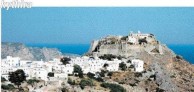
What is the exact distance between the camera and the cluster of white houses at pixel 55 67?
1852 centimetres

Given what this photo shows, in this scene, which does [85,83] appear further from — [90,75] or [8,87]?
[8,87]

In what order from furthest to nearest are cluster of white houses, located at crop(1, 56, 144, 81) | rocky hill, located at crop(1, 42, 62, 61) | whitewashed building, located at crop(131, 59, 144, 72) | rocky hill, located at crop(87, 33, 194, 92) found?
rocky hill, located at crop(1, 42, 62, 61)
whitewashed building, located at crop(131, 59, 144, 72)
rocky hill, located at crop(87, 33, 194, 92)
cluster of white houses, located at crop(1, 56, 144, 81)

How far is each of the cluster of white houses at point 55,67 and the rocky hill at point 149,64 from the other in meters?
0.49

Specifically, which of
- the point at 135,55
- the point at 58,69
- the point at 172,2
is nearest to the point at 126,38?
the point at 135,55

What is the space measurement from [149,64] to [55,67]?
15.9 ft

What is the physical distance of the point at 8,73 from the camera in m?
17.7

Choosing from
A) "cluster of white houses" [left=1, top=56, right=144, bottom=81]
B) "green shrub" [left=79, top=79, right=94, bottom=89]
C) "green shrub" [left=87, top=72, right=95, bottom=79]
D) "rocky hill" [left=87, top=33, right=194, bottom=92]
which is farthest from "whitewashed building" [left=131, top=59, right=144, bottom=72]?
"green shrub" [left=79, top=79, right=94, bottom=89]

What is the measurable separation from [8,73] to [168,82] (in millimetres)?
6777

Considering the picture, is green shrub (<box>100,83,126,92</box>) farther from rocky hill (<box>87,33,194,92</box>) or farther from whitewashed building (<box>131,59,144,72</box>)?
whitewashed building (<box>131,59,144,72</box>)

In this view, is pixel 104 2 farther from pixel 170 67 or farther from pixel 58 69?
pixel 170 67

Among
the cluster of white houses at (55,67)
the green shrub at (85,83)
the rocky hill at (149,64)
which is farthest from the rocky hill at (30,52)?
the green shrub at (85,83)

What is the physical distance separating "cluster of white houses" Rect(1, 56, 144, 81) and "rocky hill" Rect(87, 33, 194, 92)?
0.49m

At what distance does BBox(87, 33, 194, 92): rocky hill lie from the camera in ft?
69.2

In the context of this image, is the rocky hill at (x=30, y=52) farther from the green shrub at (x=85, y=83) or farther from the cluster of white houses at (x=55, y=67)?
the green shrub at (x=85, y=83)
